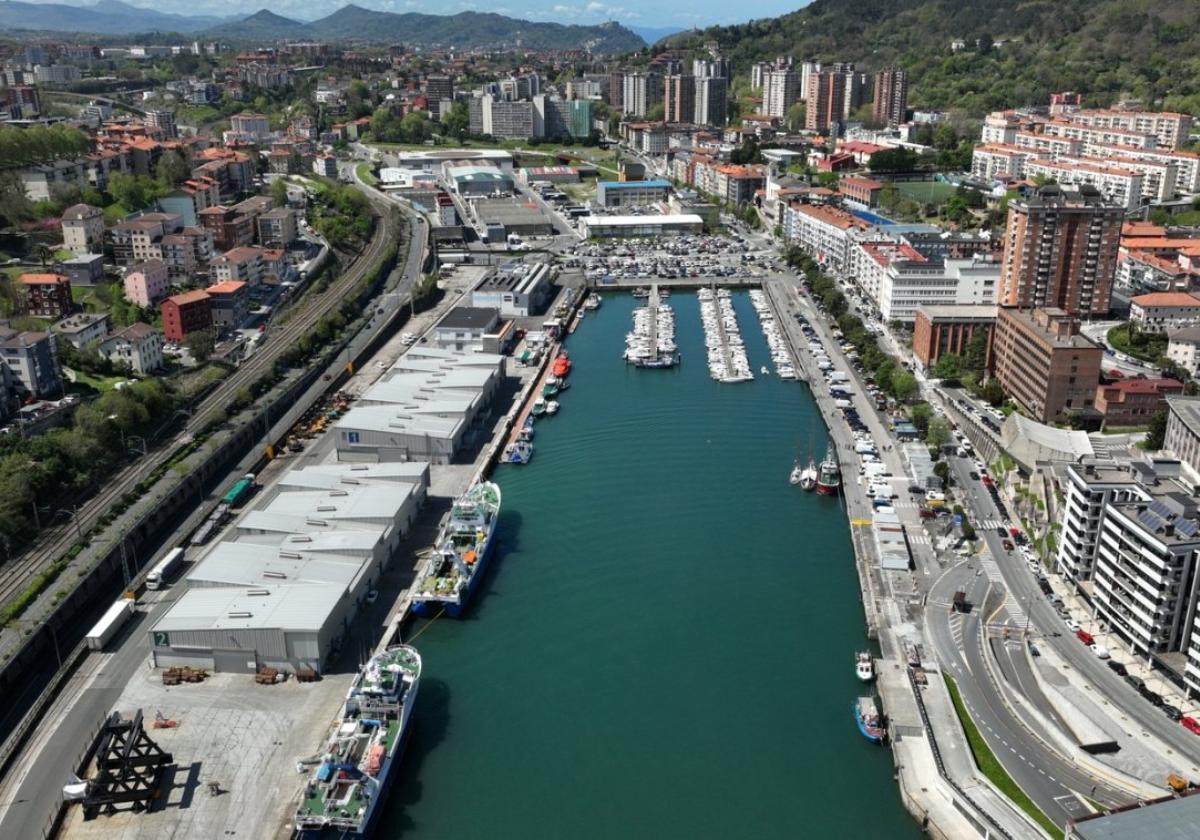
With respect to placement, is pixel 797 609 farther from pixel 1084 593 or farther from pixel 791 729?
pixel 1084 593

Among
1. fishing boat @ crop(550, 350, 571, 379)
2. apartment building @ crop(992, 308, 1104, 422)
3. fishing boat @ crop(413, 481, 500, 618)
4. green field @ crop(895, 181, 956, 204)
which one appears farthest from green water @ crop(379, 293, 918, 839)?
green field @ crop(895, 181, 956, 204)

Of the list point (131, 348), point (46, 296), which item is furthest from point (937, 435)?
point (46, 296)

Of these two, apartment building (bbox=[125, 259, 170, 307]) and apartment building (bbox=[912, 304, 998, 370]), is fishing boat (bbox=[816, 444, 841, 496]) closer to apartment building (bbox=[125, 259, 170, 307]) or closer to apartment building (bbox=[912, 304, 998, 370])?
apartment building (bbox=[912, 304, 998, 370])

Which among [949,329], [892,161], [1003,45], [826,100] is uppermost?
[1003,45]

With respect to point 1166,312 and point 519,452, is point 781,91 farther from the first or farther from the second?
point 519,452

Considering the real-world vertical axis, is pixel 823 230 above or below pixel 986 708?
above

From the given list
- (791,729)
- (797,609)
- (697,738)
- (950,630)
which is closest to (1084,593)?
(950,630)

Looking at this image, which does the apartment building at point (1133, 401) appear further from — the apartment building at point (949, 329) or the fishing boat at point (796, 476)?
the fishing boat at point (796, 476)
